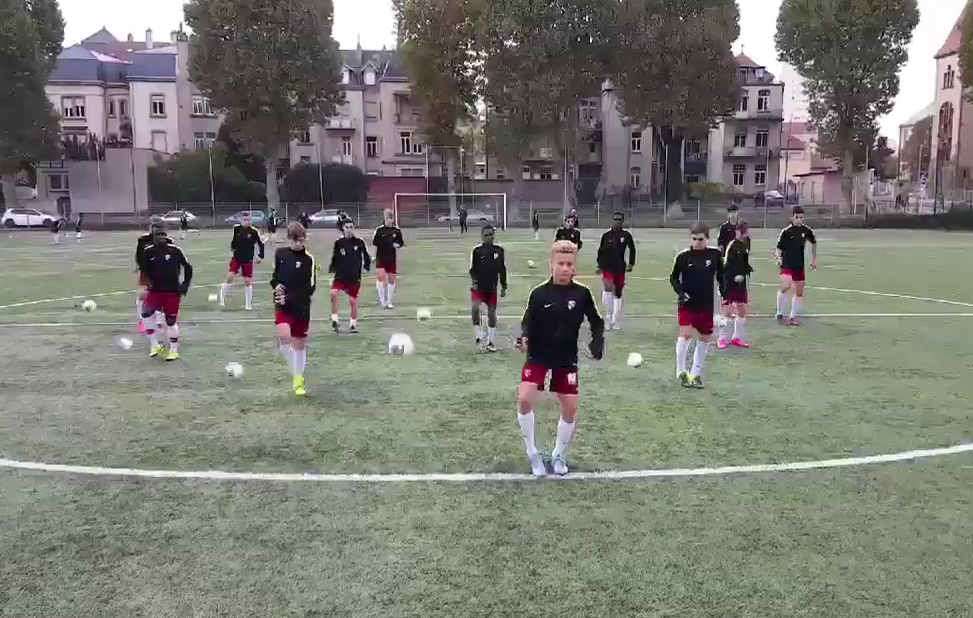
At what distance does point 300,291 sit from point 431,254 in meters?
24.4

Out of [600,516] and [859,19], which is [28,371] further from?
[859,19]

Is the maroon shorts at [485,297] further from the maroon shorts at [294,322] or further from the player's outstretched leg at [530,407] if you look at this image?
the player's outstretched leg at [530,407]

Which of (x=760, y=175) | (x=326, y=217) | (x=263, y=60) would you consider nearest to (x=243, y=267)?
(x=326, y=217)

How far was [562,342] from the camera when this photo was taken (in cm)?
708

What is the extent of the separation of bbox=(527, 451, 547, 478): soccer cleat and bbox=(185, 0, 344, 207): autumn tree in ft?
177

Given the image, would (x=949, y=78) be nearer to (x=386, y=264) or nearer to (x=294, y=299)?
(x=386, y=264)

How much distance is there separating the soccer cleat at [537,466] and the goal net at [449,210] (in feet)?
162

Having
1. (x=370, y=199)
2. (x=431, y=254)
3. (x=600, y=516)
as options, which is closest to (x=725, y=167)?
(x=370, y=199)

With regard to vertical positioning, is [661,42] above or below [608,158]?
above

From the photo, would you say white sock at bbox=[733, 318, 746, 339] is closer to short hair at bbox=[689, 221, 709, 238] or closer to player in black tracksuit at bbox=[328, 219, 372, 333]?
short hair at bbox=[689, 221, 709, 238]

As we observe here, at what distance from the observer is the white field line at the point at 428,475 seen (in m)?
7.16

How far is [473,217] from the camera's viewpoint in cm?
5691

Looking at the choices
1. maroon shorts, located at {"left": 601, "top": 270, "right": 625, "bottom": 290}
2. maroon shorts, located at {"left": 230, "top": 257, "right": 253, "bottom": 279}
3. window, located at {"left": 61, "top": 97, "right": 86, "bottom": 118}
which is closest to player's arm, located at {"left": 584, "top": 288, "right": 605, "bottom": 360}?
maroon shorts, located at {"left": 601, "top": 270, "right": 625, "bottom": 290}

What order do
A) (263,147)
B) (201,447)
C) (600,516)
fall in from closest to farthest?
(600,516) → (201,447) → (263,147)
